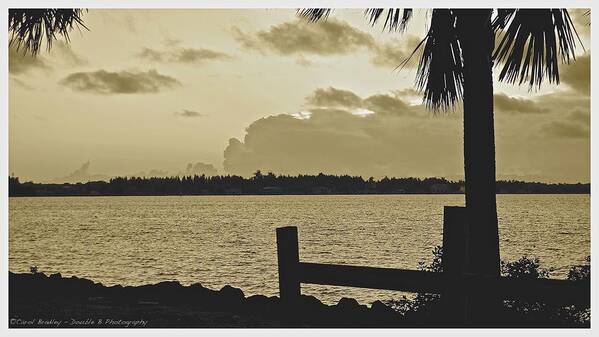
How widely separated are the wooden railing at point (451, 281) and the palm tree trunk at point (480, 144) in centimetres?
229

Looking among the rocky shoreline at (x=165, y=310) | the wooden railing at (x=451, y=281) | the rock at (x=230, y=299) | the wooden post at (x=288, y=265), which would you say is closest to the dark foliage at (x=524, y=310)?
the wooden railing at (x=451, y=281)

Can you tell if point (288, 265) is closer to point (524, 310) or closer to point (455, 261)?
point (455, 261)

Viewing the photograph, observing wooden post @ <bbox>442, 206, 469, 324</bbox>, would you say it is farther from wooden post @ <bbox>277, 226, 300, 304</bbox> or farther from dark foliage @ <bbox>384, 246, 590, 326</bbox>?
wooden post @ <bbox>277, 226, 300, 304</bbox>

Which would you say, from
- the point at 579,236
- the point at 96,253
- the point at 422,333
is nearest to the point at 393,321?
the point at 422,333

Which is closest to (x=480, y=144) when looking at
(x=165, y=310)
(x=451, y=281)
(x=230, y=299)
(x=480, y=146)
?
(x=480, y=146)

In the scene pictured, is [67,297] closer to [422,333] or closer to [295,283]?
[295,283]

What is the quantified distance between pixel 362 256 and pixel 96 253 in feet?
64.6

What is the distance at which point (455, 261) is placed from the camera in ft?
23.2

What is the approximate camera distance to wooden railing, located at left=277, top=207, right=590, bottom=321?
6.46 m

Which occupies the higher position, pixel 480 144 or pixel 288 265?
pixel 480 144

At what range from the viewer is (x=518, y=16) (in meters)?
9.73

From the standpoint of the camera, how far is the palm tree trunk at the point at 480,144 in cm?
948

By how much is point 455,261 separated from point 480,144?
9.48 ft

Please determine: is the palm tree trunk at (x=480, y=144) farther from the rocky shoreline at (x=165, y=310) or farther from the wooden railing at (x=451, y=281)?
the wooden railing at (x=451, y=281)
